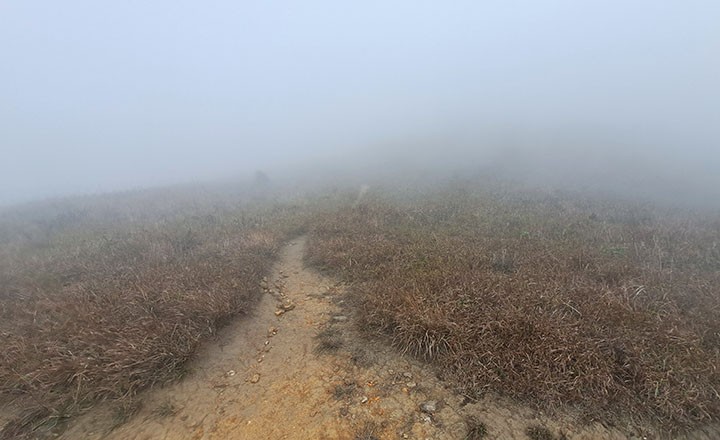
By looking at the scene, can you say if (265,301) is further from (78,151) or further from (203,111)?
(203,111)

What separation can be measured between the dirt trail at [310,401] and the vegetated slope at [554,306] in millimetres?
323

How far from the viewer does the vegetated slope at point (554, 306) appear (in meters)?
3.65

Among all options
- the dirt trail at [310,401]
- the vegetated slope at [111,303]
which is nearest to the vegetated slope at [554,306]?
the dirt trail at [310,401]

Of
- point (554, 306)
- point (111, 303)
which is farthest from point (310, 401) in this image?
point (111, 303)

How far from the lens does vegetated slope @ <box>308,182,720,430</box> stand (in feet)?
12.0

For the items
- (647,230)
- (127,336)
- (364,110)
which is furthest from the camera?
(364,110)

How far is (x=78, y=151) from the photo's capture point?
2138 inches

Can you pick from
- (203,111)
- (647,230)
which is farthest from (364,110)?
(647,230)

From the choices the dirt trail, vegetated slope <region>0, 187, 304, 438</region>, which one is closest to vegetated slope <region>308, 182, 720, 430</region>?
the dirt trail

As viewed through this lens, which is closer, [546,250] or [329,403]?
[329,403]

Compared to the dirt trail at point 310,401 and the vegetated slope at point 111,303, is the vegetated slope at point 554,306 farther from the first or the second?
the vegetated slope at point 111,303

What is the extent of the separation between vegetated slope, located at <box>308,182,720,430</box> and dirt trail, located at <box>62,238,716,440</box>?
0.32m

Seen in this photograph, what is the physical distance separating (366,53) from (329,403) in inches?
5182

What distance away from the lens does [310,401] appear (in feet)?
12.6
